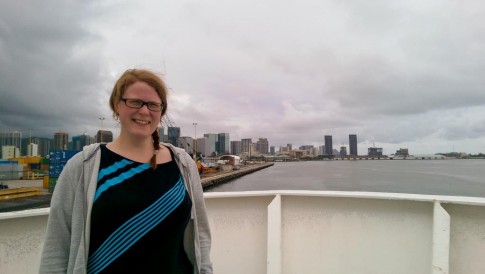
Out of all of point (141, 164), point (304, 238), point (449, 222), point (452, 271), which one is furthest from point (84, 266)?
point (452, 271)

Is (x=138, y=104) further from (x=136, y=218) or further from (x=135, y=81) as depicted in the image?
(x=136, y=218)

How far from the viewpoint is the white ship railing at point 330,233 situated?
179 cm

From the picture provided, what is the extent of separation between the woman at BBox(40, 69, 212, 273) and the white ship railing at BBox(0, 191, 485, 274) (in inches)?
44.2

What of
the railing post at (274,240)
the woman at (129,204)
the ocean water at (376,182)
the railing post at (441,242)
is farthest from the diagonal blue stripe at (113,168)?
the ocean water at (376,182)

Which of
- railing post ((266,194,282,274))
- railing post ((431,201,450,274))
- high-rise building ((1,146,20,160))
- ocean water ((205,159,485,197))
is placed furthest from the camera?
high-rise building ((1,146,20,160))

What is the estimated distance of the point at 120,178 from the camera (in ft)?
3.14

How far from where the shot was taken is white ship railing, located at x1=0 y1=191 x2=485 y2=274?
1793mm

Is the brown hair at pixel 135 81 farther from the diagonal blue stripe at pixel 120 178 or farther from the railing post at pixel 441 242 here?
the railing post at pixel 441 242

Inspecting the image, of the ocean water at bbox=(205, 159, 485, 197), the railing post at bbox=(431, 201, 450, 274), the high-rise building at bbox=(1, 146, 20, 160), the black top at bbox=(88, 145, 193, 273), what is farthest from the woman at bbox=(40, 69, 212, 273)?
the high-rise building at bbox=(1, 146, 20, 160)

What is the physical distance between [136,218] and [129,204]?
5cm

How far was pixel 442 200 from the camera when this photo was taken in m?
1.90

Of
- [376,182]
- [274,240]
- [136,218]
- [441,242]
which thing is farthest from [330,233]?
[376,182]

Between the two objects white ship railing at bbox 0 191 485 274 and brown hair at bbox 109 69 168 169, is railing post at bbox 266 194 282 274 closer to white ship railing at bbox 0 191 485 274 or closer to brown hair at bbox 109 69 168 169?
white ship railing at bbox 0 191 485 274

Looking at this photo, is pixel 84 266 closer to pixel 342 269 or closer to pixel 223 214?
pixel 223 214
